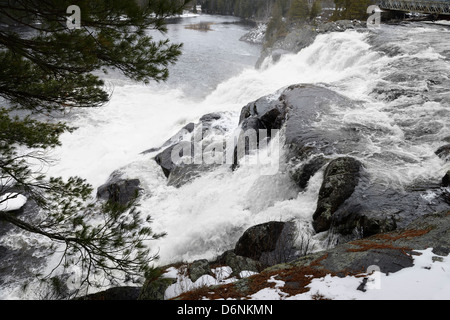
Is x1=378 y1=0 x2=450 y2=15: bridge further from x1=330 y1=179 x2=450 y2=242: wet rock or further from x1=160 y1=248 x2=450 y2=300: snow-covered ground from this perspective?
x1=160 y1=248 x2=450 y2=300: snow-covered ground

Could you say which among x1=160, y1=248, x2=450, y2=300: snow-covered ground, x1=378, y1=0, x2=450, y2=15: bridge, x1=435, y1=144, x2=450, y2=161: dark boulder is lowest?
x1=160, y1=248, x2=450, y2=300: snow-covered ground

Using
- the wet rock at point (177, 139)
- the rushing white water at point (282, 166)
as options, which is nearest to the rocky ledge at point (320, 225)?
the rushing white water at point (282, 166)

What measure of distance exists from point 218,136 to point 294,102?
11.5 ft

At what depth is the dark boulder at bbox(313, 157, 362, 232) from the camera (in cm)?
626

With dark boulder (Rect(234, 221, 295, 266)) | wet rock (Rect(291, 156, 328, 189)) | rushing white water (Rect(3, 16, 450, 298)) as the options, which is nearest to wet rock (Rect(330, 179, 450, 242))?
rushing white water (Rect(3, 16, 450, 298))

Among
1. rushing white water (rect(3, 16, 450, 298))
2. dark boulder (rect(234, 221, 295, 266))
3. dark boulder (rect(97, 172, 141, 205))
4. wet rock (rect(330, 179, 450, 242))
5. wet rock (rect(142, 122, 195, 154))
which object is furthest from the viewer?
wet rock (rect(142, 122, 195, 154))

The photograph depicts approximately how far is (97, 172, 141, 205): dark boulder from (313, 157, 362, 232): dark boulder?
6568mm

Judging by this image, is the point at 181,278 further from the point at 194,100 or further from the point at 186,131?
the point at 194,100

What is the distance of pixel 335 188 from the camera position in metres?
6.50

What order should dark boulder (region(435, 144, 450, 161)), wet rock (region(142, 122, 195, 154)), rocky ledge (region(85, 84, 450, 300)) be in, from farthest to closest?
wet rock (region(142, 122, 195, 154)) < dark boulder (region(435, 144, 450, 161)) < rocky ledge (region(85, 84, 450, 300))

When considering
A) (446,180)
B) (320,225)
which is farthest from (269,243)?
(446,180)

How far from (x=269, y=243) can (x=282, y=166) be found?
2988mm

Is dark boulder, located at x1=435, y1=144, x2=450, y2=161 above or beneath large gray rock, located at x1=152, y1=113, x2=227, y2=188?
above
